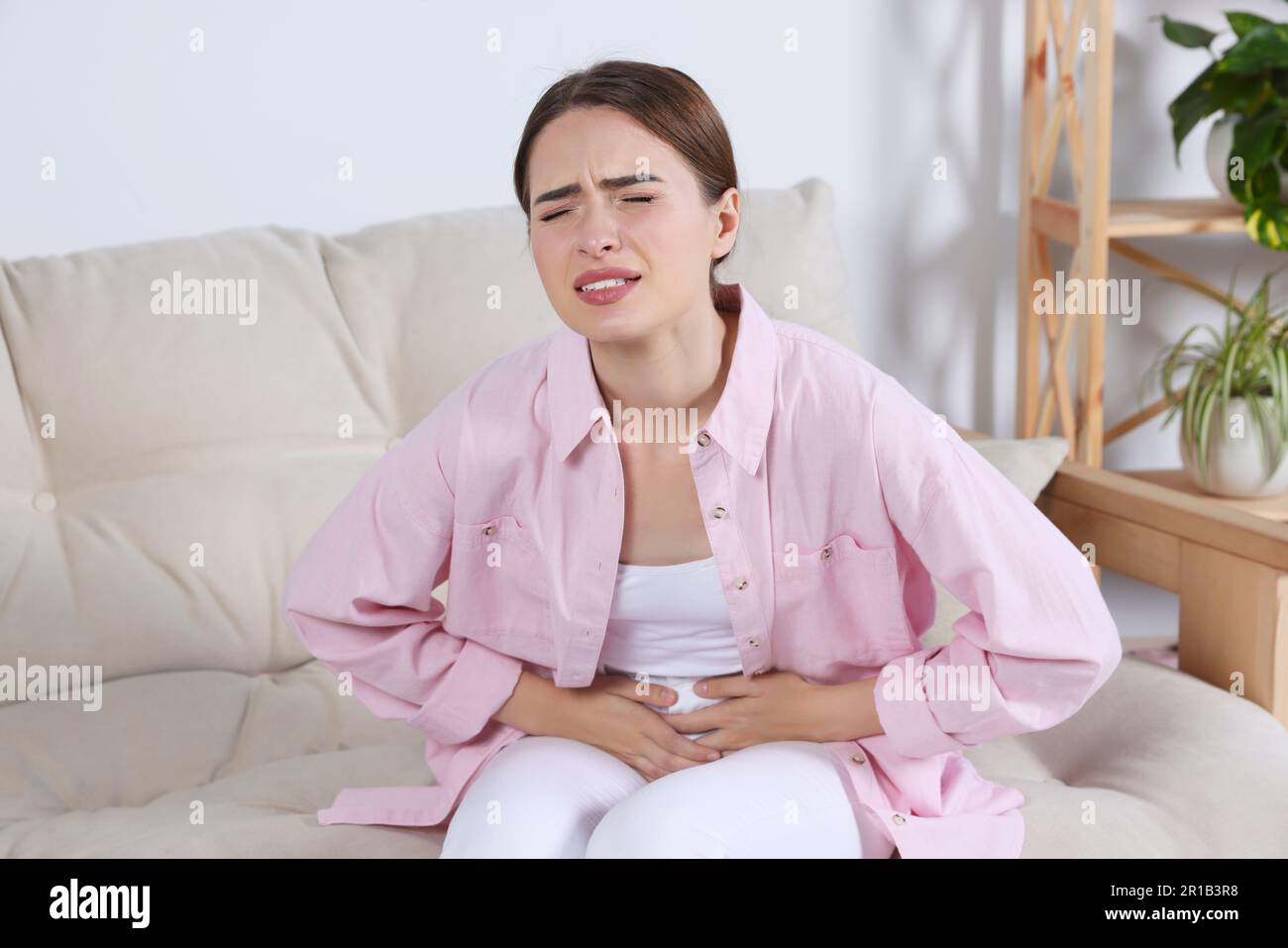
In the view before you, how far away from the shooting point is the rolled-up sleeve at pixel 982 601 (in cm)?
104

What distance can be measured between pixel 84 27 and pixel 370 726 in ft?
3.51

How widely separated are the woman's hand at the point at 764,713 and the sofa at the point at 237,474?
0.86 ft

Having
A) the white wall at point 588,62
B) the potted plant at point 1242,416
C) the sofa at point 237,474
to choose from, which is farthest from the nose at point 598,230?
the potted plant at point 1242,416

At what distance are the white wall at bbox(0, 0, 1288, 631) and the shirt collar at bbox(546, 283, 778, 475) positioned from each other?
94 cm

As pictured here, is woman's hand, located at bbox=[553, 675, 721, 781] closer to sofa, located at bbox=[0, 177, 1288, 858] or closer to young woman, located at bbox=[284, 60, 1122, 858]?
young woman, located at bbox=[284, 60, 1122, 858]

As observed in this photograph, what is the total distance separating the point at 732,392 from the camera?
1112mm

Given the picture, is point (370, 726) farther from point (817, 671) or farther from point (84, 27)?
point (84, 27)

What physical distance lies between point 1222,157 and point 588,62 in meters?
0.94

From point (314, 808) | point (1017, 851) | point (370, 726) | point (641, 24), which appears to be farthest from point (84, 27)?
point (1017, 851)

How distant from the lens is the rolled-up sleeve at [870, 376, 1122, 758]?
1045 mm

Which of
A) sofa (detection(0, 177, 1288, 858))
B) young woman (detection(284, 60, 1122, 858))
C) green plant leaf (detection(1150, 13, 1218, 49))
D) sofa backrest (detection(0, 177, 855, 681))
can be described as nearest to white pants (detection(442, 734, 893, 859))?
young woman (detection(284, 60, 1122, 858))

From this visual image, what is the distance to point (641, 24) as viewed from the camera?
202 cm

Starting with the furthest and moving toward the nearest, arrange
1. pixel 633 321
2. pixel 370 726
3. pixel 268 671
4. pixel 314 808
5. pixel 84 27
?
pixel 84 27
pixel 268 671
pixel 370 726
pixel 314 808
pixel 633 321

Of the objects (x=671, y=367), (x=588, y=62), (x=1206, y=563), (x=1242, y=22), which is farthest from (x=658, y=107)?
(x=1242, y=22)
